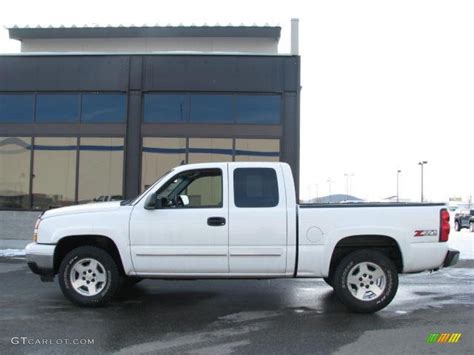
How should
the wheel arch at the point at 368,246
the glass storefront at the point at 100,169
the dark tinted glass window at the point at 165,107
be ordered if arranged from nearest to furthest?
the wheel arch at the point at 368,246 < the dark tinted glass window at the point at 165,107 < the glass storefront at the point at 100,169

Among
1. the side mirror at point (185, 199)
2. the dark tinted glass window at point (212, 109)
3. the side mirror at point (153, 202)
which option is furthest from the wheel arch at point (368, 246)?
the dark tinted glass window at point (212, 109)

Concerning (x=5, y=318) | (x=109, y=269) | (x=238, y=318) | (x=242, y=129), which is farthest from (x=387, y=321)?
(x=242, y=129)

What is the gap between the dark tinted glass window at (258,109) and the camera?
47.9 feet

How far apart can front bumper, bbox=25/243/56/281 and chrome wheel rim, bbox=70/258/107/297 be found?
315mm

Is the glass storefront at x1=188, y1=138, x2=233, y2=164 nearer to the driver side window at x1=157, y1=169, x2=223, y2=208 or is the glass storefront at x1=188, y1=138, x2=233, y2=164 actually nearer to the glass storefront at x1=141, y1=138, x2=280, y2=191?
the glass storefront at x1=141, y1=138, x2=280, y2=191

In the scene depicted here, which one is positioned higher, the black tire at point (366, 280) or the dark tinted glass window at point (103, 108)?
the dark tinted glass window at point (103, 108)

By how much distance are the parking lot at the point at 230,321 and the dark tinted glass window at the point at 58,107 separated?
764 centimetres

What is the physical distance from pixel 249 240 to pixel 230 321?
1.03 metres

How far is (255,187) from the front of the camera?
21.2 ft

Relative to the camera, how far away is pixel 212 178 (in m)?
6.66

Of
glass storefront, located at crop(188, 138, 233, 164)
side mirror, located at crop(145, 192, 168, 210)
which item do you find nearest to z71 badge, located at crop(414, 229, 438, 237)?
side mirror, located at crop(145, 192, 168, 210)

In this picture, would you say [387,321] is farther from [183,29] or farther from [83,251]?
[183,29]

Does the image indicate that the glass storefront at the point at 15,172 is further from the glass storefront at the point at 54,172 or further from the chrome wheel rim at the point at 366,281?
the chrome wheel rim at the point at 366,281

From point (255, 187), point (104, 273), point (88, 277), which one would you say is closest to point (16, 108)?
point (88, 277)
